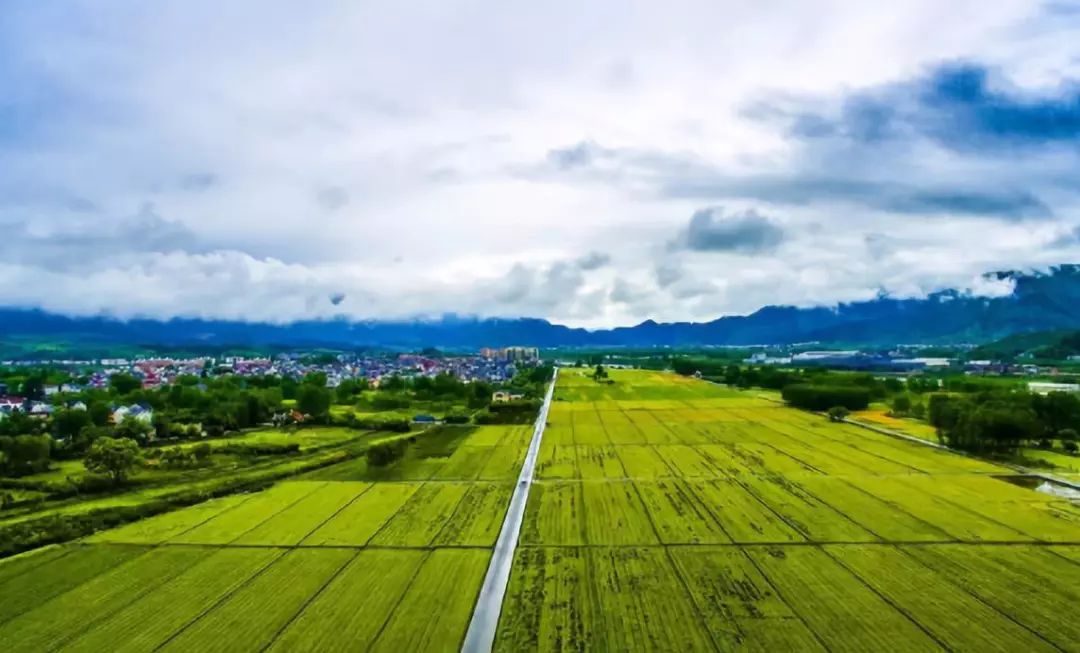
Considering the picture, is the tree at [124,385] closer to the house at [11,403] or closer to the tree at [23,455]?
the house at [11,403]

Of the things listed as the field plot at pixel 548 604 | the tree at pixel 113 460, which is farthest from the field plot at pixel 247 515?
the field plot at pixel 548 604

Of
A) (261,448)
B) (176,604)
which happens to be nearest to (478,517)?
(176,604)

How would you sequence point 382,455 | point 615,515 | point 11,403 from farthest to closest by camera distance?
1. point 11,403
2. point 382,455
3. point 615,515

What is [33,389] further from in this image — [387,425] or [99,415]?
[387,425]

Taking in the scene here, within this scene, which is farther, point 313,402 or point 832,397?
point 832,397

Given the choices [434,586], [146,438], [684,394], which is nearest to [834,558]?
[434,586]

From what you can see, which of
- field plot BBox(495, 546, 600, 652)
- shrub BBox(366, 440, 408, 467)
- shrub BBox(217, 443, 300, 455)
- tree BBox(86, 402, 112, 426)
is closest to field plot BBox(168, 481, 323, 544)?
shrub BBox(366, 440, 408, 467)

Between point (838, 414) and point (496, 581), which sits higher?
point (838, 414)

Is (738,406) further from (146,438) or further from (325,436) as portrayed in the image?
(146,438)
